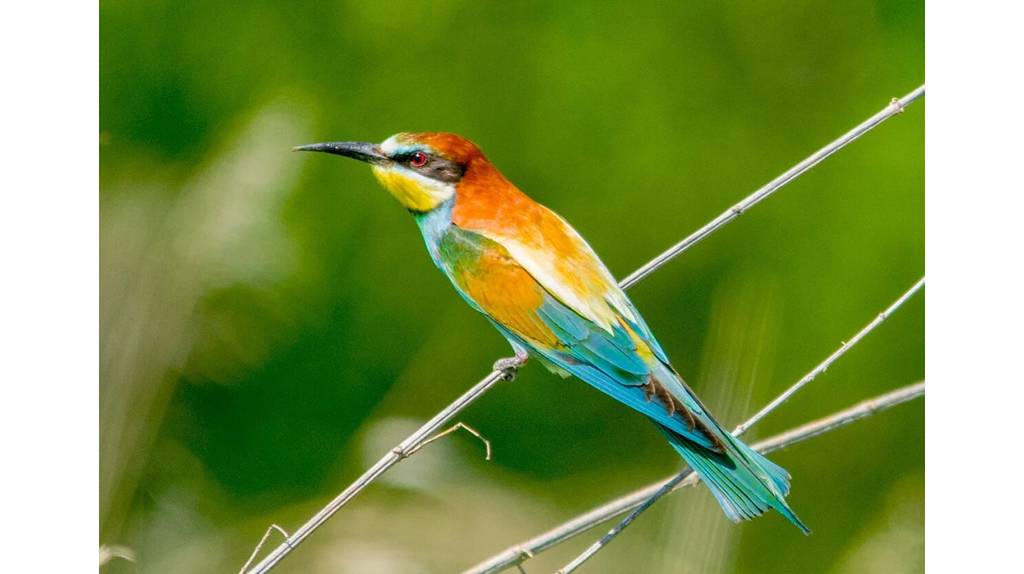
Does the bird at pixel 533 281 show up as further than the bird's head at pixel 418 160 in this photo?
No

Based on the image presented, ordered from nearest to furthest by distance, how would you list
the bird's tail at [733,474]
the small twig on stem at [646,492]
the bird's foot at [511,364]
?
the small twig on stem at [646,492]
the bird's tail at [733,474]
the bird's foot at [511,364]

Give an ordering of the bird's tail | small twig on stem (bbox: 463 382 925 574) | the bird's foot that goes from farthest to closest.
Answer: the bird's foot < the bird's tail < small twig on stem (bbox: 463 382 925 574)

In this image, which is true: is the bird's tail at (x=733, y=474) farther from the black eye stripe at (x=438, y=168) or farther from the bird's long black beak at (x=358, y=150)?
the bird's long black beak at (x=358, y=150)

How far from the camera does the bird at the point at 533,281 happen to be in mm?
2104

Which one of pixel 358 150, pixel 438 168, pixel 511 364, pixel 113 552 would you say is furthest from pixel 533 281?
pixel 113 552

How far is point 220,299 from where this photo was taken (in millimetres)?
2301

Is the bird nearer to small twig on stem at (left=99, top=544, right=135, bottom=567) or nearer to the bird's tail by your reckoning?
the bird's tail

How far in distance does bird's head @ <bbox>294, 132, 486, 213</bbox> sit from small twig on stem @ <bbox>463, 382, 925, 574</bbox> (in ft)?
2.07

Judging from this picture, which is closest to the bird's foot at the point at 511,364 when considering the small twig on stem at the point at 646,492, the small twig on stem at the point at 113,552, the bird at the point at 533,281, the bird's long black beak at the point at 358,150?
the bird at the point at 533,281

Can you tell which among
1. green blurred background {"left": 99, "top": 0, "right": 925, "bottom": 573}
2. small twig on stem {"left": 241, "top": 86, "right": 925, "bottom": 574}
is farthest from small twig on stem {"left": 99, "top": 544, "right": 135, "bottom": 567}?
small twig on stem {"left": 241, "top": 86, "right": 925, "bottom": 574}

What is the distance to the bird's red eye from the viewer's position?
2225 mm

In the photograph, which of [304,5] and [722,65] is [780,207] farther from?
[304,5]
